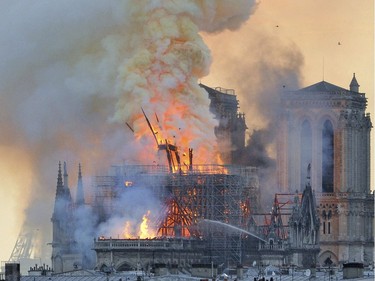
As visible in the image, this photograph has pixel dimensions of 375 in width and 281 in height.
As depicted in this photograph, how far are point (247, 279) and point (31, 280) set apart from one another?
49.3 feet

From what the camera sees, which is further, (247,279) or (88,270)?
(88,270)

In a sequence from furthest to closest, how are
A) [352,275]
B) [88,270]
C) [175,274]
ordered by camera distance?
[88,270], [175,274], [352,275]

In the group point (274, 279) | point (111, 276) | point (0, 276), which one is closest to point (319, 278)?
point (274, 279)

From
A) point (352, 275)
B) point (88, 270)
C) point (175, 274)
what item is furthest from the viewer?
point (88, 270)

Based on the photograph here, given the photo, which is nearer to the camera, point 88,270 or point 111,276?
point 111,276


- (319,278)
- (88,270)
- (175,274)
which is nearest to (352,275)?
(319,278)

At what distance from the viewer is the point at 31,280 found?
621 ft

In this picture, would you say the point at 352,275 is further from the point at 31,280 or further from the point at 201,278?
the point at 31,280

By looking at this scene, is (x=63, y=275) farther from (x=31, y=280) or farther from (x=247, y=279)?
(x=247, y=279)

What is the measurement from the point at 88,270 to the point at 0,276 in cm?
589

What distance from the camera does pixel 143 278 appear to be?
181000 millimetres

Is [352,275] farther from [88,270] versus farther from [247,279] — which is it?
[88,270]

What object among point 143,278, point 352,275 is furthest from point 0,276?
point 352,275

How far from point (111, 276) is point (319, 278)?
15.0 metres
